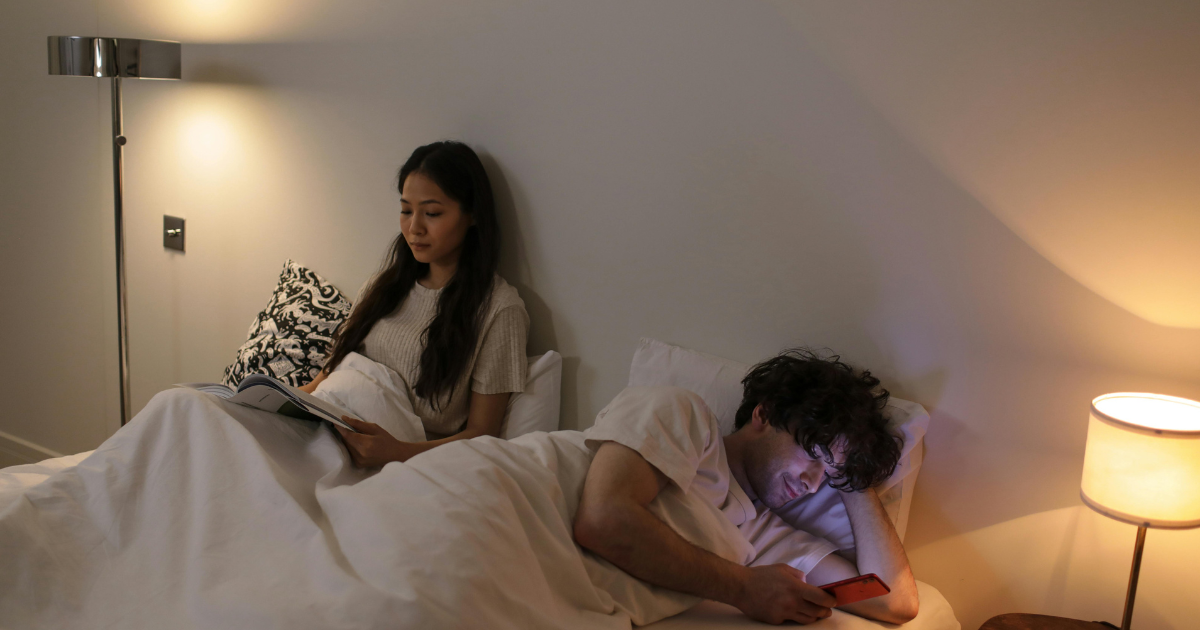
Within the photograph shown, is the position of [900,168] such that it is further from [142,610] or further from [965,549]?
[142,610]

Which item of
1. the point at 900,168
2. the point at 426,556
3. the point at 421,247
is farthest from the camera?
the point at 421,247

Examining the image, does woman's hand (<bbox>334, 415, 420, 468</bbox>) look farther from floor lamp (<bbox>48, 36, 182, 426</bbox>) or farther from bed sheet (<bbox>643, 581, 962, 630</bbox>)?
floor lamp (<bbox>48, 36, 182, 426</bbox>)

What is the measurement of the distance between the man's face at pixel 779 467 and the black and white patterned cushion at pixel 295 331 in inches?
51.0

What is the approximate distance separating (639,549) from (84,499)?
2.86 feet

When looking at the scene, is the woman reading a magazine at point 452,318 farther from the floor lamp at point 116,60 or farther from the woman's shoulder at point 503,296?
the floor lamp at point 116,60

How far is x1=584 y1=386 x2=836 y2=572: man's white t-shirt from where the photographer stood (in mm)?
1405

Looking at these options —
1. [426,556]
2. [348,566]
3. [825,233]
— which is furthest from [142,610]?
[825,233]

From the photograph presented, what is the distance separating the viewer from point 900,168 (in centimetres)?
153

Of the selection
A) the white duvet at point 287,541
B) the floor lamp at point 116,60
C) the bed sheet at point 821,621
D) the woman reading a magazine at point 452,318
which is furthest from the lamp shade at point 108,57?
the bed sheet at point 821,621

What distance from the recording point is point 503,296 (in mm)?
2039

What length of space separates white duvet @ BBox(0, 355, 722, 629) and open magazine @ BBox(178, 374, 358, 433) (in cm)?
6

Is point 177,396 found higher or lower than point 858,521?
higher

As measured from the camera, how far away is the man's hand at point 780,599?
131cm

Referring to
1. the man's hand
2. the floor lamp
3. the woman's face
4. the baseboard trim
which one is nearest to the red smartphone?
the man's hand
